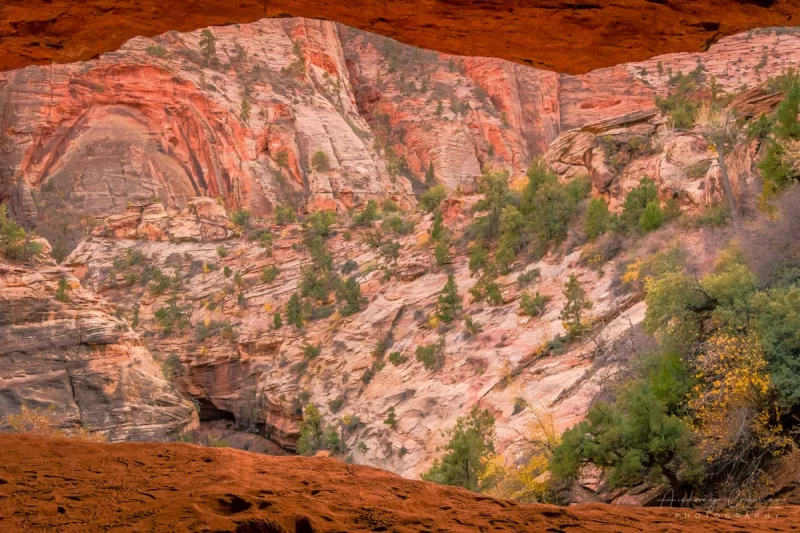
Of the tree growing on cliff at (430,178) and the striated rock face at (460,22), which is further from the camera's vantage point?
the tree growing on cliff at (430,178)

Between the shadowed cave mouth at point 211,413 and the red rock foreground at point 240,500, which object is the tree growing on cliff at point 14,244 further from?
the red rock foreground at point 240,500

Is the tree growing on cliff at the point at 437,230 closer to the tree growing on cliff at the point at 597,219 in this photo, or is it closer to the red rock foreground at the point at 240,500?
the tree growing on cliff at the point at 597,219

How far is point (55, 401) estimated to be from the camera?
27203 mm

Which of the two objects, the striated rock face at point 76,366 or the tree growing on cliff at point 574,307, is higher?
the tree growing on cliff at point 574,307

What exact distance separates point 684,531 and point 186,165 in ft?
168

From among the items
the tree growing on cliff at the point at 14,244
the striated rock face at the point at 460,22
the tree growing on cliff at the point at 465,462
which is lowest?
the tree growing on cliff at the point at 465,462

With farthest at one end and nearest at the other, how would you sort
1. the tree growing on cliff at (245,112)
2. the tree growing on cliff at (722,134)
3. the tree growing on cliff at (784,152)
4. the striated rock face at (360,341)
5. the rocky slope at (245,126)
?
the tree growing on cliff at (245,112)
the rocky slope at (245,126)
the striated rock face at (360,341)
the tree growing on cliff at (722,134)
the tree growing on cliff at (784,152)

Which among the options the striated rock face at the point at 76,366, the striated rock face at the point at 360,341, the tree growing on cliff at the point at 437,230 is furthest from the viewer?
the tree growing on cliff at the point at 437,230

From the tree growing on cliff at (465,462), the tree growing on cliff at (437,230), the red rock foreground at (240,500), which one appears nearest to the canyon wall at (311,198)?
the tree growing on cliff at (437,230)

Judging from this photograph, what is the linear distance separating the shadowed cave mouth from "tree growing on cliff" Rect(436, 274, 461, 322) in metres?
13.7

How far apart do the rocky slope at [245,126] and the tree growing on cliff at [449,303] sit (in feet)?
67.8

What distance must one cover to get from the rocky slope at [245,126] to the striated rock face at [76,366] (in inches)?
813

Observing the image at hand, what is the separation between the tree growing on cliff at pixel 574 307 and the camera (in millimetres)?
23828

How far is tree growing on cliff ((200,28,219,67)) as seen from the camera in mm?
57812
